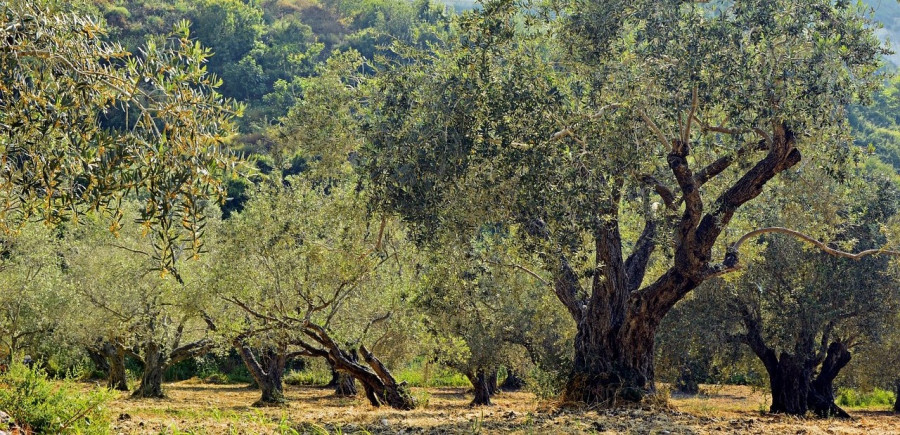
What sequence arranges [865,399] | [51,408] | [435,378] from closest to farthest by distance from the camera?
[51,408] → [865,399] → [435,378]

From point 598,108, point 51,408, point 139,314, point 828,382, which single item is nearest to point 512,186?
point 598,108

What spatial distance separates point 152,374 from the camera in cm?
2445

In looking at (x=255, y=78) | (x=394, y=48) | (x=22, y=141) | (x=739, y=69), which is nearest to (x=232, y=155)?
(x=22, y=141)

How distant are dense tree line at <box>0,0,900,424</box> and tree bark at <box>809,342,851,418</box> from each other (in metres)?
0.08

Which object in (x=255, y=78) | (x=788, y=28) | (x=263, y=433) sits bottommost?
(x=263, y=433)

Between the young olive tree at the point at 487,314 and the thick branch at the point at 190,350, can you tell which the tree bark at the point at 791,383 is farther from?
the thick branch at the point at 190,350

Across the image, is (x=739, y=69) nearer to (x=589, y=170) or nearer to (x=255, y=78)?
(x=589, y=170)

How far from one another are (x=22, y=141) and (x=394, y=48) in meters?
6.60

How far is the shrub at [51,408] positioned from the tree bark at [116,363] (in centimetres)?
1755

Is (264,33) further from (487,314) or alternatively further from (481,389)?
(487,314)

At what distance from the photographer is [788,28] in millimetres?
10219

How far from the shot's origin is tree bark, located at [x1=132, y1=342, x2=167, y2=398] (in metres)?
24.4

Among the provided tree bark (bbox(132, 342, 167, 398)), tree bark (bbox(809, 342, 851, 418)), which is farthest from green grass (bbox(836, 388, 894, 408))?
tree bark (bbox(132, 342, 167, 398))

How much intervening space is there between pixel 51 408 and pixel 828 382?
2081 centimetres
